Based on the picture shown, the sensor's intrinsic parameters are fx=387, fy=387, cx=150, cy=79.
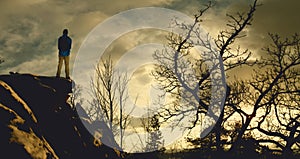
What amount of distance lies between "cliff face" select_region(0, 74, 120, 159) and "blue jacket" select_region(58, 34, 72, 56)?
205 centimetres

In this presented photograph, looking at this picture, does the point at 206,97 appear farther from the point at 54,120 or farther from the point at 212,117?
the point at 54,120

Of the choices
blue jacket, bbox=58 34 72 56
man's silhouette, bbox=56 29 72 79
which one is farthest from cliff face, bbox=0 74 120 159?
blue jacket, bbox=58 34 72 56

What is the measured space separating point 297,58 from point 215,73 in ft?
16.8

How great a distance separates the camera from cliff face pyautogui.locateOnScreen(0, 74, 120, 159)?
15.9m

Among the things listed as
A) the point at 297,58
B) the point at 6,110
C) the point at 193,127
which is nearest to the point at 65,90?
the point at 6,110

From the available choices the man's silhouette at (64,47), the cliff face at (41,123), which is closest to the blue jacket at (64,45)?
the man's silhouette at (64,47)

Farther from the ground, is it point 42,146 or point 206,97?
point 206,97

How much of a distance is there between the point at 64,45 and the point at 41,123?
440cm

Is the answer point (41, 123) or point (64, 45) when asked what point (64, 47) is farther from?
point (41, 123)

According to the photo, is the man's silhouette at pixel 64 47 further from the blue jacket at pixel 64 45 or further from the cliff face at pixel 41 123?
the cliff face at pixel 41 123

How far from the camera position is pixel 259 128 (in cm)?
2377

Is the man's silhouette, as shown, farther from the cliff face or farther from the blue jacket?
the cliff face

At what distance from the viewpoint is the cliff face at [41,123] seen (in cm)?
1588

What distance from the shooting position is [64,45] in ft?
69.1
